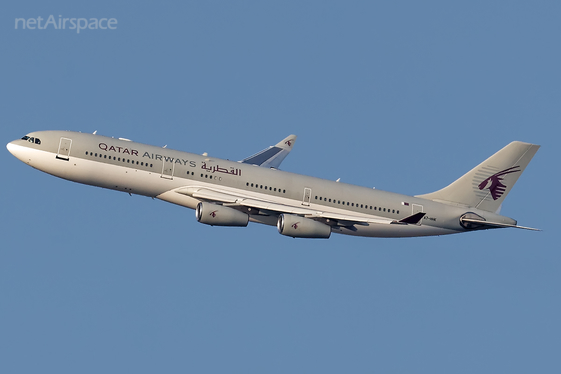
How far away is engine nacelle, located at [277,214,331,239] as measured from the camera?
72688 millimetres

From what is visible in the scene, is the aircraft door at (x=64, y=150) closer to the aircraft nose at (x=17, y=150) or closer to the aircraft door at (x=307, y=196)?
the aircraft nose at (x=17, y=150)

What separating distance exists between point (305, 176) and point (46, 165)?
911 inches

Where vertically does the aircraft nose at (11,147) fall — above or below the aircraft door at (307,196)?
above

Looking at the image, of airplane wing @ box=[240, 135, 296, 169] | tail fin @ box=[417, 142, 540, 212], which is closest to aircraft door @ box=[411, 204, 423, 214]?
tail fin @ box=[417, 142, 540, 212]

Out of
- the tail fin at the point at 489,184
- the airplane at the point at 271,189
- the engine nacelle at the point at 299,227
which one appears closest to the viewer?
the airplane at the point at 271,189

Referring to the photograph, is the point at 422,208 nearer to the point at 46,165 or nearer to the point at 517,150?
the point at 517,150

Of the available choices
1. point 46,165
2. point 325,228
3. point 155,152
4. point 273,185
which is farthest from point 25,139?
point 325,228

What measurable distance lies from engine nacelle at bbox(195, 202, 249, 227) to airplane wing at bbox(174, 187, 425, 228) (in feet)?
3.16

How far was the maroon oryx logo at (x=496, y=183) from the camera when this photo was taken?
271 feet

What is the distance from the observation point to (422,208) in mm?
80625

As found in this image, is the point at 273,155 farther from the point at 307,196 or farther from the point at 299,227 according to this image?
the point at 299,227

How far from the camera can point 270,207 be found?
2889 inches

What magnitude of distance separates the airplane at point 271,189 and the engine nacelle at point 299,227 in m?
0.09

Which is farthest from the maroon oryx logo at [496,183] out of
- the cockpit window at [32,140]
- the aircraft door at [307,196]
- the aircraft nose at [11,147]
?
the aircraft nose at [11,147]
